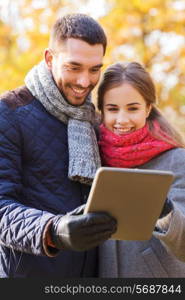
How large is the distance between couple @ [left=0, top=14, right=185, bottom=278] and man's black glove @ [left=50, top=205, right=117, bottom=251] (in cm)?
21

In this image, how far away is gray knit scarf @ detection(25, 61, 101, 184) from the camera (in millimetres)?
2826

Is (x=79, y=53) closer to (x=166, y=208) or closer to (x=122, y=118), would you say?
(x=122, y=118)

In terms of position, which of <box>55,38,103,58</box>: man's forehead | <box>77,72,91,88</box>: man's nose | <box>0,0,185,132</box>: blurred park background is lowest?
<box>0,0,185,132</box>: blurred park background

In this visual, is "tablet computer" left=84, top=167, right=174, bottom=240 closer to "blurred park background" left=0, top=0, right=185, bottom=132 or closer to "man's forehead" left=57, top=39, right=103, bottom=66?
"man's forehead" left=57, top=39, right=103, bottom=66

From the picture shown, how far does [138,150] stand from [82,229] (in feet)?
2.70

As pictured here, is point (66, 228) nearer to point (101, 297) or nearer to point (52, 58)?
point (101, 297)

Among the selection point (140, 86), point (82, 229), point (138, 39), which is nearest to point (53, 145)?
point (140, 86)

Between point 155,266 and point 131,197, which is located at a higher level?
point 131,197

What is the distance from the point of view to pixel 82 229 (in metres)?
2.28

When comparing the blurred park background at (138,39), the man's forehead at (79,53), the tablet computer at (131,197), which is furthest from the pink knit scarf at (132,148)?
the blurred park background at (138,39)

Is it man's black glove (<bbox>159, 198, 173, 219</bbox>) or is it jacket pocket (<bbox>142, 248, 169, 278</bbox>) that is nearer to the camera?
man's black glove (<bbox>159, 198, 173, 219</bbox>)

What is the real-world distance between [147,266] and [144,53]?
22.2 feet

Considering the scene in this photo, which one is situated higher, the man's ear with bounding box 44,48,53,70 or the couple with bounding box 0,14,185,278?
the man's ear with bounding box 44,48,53,70

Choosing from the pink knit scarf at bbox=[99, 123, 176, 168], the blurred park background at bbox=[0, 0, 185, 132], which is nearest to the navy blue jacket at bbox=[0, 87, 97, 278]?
the pink knit scarf at bbox=[99, 123, 176, 168]
